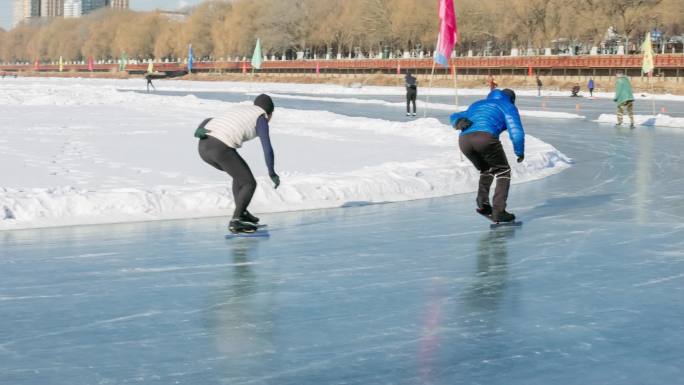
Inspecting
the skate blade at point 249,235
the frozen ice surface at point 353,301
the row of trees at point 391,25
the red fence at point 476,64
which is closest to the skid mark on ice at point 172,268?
the frozen ice surface at point 353,301

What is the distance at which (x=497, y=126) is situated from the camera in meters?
9.74

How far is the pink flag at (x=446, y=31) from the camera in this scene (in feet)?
61.6

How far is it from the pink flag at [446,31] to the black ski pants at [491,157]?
8939 mm

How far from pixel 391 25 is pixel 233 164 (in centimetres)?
9588

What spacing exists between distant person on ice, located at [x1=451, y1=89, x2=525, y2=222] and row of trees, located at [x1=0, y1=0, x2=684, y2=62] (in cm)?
6427

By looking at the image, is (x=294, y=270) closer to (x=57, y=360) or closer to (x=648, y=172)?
(x=57, y=360)

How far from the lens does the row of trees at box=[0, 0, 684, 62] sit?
250ft

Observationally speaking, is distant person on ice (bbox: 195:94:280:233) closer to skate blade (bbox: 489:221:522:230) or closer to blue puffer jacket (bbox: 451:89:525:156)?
blue puffer jacket (bbox: 451:89:525:156)

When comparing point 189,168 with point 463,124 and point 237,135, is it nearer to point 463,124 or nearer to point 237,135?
point 463,124

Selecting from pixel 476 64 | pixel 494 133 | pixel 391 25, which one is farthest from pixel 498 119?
pixel 391 25

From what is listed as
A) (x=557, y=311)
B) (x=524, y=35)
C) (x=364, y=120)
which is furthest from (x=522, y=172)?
(x=524, y=35)

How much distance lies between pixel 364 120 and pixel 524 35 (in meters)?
61.8

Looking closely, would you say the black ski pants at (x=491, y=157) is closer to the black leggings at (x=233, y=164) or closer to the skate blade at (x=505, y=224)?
the skate blade at (x=505, y=224)

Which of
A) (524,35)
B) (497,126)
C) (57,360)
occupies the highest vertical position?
(524,35)
